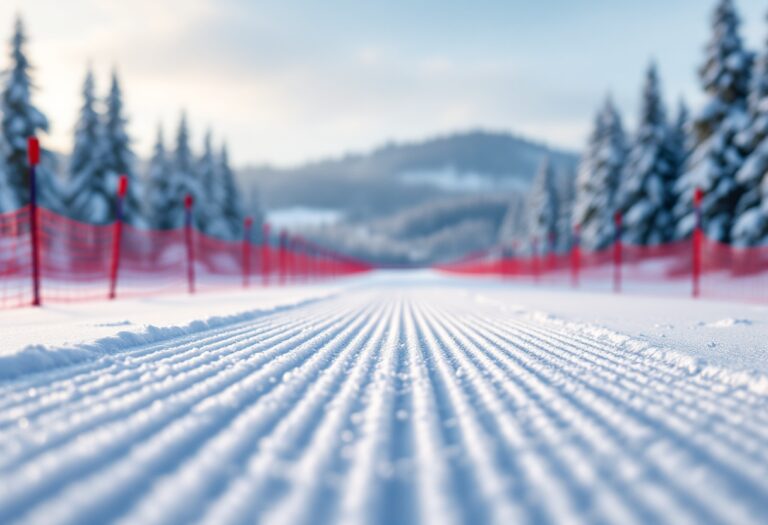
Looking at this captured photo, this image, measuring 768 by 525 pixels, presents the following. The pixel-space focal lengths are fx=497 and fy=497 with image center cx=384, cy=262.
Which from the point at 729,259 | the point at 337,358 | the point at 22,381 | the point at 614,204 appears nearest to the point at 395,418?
the point at 337,358

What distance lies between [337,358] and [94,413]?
1650 mm

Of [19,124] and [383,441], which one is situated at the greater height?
[19,124]

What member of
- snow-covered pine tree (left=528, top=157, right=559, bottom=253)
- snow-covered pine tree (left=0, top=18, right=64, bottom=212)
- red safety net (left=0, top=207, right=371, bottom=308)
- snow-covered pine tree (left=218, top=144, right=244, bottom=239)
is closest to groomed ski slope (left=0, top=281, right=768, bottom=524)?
red safety net (left=0, top=207, right=371, bottom=308)

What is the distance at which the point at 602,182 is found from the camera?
1469 inches

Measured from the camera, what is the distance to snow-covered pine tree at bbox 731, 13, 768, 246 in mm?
21953

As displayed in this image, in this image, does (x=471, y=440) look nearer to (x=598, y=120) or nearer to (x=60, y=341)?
(x=60, y=341)

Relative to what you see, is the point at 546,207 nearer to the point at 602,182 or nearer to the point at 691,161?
the point at 602,182

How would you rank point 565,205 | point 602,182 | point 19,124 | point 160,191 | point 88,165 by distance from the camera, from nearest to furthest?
point 19,124 → point 88,165 → point 602,182 → point 160,191 → point 565,205

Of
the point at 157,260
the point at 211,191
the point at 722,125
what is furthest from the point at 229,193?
the point at 722,125

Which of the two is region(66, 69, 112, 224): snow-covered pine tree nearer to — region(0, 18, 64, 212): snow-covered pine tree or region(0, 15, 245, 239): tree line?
region(0, 15, 245, 239): tree line

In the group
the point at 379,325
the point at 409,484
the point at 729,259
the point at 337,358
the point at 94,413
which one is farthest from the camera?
the point at 729,259

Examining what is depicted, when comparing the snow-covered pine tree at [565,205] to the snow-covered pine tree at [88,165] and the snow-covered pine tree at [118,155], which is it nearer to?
the snow-covered pine tree at [118,155]

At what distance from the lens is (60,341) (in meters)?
3.47

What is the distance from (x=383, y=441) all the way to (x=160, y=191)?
4434 cm
